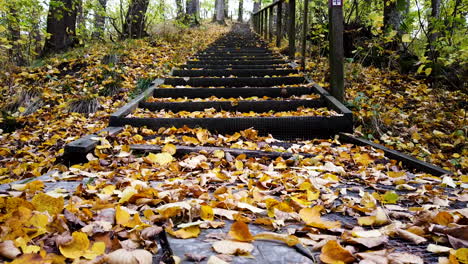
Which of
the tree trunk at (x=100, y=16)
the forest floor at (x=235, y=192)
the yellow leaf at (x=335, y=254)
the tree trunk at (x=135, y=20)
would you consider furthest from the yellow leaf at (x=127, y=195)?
the tree trunk at (x=135, y=20)

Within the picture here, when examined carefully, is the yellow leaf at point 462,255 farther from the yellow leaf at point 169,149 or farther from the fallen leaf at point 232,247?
the yellow leaf at point 169,149

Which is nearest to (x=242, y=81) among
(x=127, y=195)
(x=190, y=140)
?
(x=190, y=140)

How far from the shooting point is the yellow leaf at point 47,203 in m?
1.22

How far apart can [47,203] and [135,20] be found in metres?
8.34

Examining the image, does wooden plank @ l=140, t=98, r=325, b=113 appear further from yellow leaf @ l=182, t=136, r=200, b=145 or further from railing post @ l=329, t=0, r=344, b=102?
yellow leaf @ l=182, t=136, r=200, b=145

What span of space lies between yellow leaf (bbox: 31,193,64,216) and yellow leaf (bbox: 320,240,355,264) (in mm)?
1005

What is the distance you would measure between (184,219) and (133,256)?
1.07 ft

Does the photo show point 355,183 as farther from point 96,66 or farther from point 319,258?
point 96,66

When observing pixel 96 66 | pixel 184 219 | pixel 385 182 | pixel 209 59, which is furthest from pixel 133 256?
pixel 209 59

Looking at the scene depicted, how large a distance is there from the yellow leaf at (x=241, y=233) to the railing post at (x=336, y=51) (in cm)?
306

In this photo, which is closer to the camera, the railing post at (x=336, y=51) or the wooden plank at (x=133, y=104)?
the wooden plank at (x=133, y=104)

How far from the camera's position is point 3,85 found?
5.10 metres

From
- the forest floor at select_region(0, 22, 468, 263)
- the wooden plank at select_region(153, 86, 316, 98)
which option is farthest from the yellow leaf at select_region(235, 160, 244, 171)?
the wooden plank at select_region(153, 86, 316, 98)

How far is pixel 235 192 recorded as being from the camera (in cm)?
164
